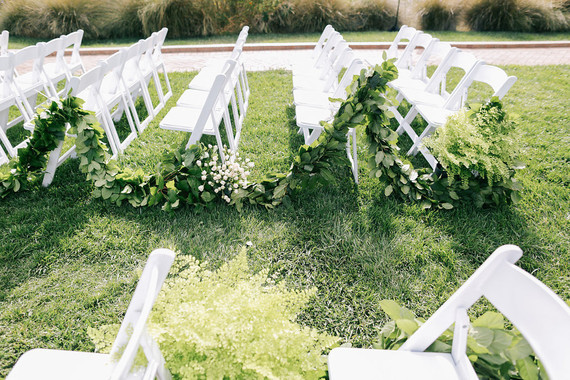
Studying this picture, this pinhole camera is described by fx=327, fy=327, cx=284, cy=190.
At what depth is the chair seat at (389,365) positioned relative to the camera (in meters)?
1.24

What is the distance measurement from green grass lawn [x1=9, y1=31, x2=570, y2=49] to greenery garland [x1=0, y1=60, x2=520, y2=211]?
7.28 meters

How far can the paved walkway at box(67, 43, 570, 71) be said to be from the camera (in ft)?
23.5

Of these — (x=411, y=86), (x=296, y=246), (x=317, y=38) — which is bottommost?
(x=317, y=38)

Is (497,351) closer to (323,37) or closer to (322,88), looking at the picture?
(322,88)

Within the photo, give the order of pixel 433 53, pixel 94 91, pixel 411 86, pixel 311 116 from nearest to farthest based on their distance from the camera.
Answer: pixel 94 91, pixel 311 116, pixel 411 86, pixel 433 53

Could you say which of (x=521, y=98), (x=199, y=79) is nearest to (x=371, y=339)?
(x=199, y=79)

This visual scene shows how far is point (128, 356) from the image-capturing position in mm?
744

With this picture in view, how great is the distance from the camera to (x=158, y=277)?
3.13 feet

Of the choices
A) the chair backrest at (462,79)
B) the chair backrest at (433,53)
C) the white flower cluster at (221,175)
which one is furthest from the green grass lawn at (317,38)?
the white flower cluster at (221,175)

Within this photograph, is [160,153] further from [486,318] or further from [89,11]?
[89,11]

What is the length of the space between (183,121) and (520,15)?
12.1 m

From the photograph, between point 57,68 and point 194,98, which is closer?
point 194,98

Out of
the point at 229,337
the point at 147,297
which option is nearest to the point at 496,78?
the point at 229,337

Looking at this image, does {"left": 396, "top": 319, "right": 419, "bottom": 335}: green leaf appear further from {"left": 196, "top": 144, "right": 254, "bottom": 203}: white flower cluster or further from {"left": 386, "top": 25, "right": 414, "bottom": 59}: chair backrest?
{"left": 386, "top": 25, "right": 414, "bottom": 59}: chair backrest
